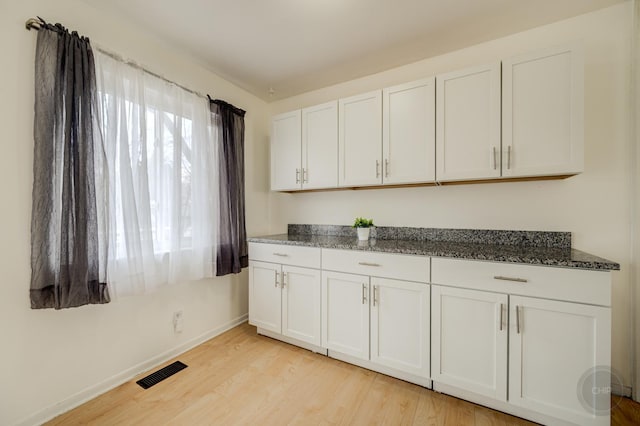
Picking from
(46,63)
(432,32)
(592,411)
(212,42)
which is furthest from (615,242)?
(46,63)

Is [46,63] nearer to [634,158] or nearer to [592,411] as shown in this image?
[592,411]

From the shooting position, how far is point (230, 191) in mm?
2436

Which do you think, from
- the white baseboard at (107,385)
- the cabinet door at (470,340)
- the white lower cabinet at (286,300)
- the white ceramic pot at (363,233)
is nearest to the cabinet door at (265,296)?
the white lower cabinet at (286,300)

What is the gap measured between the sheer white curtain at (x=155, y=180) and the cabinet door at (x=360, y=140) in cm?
119

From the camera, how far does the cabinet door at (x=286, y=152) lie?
2.56 m

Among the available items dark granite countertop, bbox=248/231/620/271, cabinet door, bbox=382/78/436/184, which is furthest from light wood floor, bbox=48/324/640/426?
cabinet door, bbox=382/78/436/184

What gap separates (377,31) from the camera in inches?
74.7

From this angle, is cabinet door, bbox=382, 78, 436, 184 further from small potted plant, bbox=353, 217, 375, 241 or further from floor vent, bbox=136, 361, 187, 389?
floor vent, bbox=136, 361, 187, 389

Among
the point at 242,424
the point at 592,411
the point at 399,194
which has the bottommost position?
the point at 242,424

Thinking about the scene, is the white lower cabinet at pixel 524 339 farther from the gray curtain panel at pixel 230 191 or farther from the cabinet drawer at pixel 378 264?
the gray curtain panel at pixel 230 191

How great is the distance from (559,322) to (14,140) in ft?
10.0

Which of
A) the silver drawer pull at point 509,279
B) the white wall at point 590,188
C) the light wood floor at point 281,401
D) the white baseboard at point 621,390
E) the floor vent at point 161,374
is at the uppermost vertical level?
the white wall at point 590,188

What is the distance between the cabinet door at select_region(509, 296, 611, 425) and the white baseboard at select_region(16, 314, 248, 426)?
7.73 ft

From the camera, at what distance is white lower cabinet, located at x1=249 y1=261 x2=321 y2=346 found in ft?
6.98
